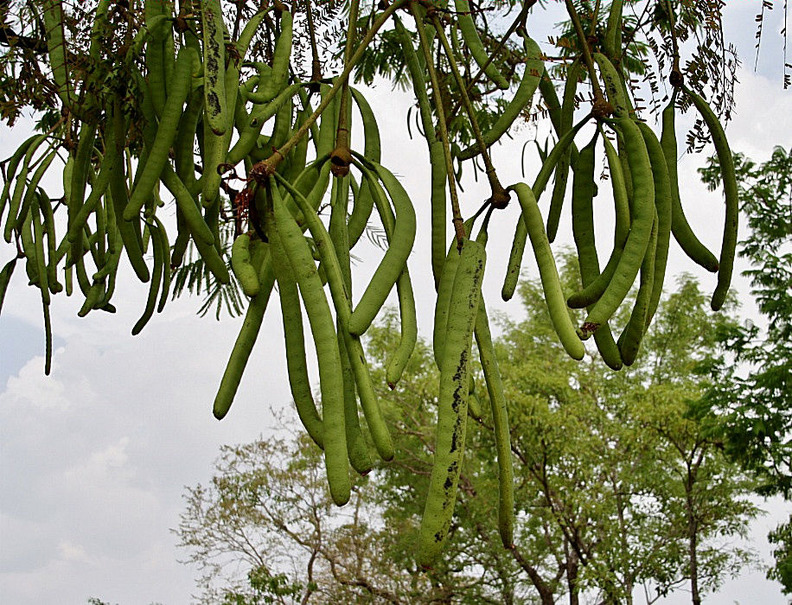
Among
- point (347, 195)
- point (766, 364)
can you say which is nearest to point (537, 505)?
point (766, 364)

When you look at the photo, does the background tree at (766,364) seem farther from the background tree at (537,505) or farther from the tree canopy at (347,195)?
the tree canopy at (347,195)

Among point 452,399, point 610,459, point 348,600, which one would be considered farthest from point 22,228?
point 610,459

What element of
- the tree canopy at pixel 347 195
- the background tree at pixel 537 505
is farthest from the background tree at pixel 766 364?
the tree canopy at pixel 347 195

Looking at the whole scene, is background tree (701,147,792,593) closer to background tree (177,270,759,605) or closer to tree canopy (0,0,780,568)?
background tree (177,270,759,605)

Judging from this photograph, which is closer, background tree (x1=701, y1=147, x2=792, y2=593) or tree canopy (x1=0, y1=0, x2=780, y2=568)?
tree canopy (x1=0, y1=0, x2=780, y2=568)

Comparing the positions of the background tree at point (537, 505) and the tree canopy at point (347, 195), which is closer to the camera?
the tree canopy at point (347, 195)

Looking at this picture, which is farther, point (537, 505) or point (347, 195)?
→ point (537, 505)

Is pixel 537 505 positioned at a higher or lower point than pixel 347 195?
higher

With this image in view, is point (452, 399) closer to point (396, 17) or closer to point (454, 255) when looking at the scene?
point (454, 255)

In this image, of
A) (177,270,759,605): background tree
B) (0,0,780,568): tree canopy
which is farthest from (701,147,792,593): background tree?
(0,0,780,568): tree canopy

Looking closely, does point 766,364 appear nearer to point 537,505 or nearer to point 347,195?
point 537,505

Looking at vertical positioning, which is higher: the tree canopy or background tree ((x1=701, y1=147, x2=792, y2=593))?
background tree ((x1=701, y1=147, x2=792, y2=593))

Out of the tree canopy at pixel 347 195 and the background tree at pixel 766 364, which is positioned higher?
the background tree at pixel 766 364

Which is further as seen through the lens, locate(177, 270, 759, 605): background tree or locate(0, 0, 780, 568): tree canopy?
locate(177, 270, 759, 605): background tree
